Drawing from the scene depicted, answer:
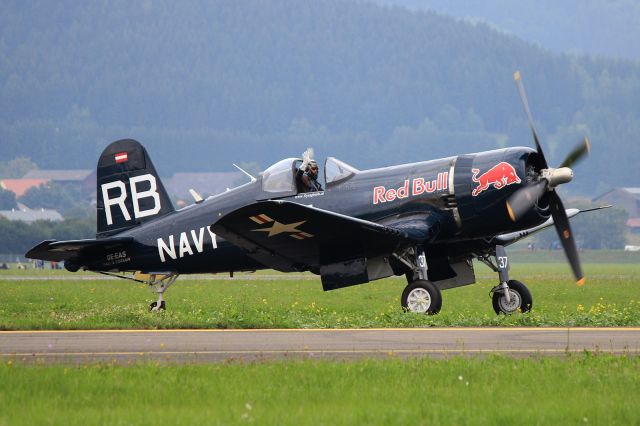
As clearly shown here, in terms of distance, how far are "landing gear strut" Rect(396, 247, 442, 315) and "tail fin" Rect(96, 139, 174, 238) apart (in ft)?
18.3

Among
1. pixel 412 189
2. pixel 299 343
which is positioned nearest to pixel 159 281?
pixel 412 189

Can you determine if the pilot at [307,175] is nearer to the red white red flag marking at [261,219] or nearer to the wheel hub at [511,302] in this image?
the red white red flag marking at [261,219]

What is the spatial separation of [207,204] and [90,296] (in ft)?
31.7

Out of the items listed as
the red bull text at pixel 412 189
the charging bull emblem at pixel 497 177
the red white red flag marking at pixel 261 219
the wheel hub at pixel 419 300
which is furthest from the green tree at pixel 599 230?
the red white red flag marking at pixel 261 219

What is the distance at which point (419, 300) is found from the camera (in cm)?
1917

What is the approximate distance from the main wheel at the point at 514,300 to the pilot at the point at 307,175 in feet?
11.9

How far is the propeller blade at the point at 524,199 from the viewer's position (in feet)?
62.2

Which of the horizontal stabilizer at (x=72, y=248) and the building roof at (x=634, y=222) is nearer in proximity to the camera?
the horizontal stabilizer at (x=72, y=248)

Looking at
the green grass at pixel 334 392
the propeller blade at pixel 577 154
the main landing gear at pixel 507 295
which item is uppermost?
the propeller blade at pixel 577 154

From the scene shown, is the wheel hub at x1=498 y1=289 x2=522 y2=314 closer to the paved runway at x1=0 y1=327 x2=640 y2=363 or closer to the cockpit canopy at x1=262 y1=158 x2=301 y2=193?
the cockpit canopy at x1=262 y1=158 x2=301 y2=193

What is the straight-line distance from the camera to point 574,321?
17.4m

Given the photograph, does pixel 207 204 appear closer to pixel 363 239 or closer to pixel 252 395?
pixel 363 239

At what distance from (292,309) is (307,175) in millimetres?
2421

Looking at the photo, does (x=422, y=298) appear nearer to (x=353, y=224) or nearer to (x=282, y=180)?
(x=353, y=224)
